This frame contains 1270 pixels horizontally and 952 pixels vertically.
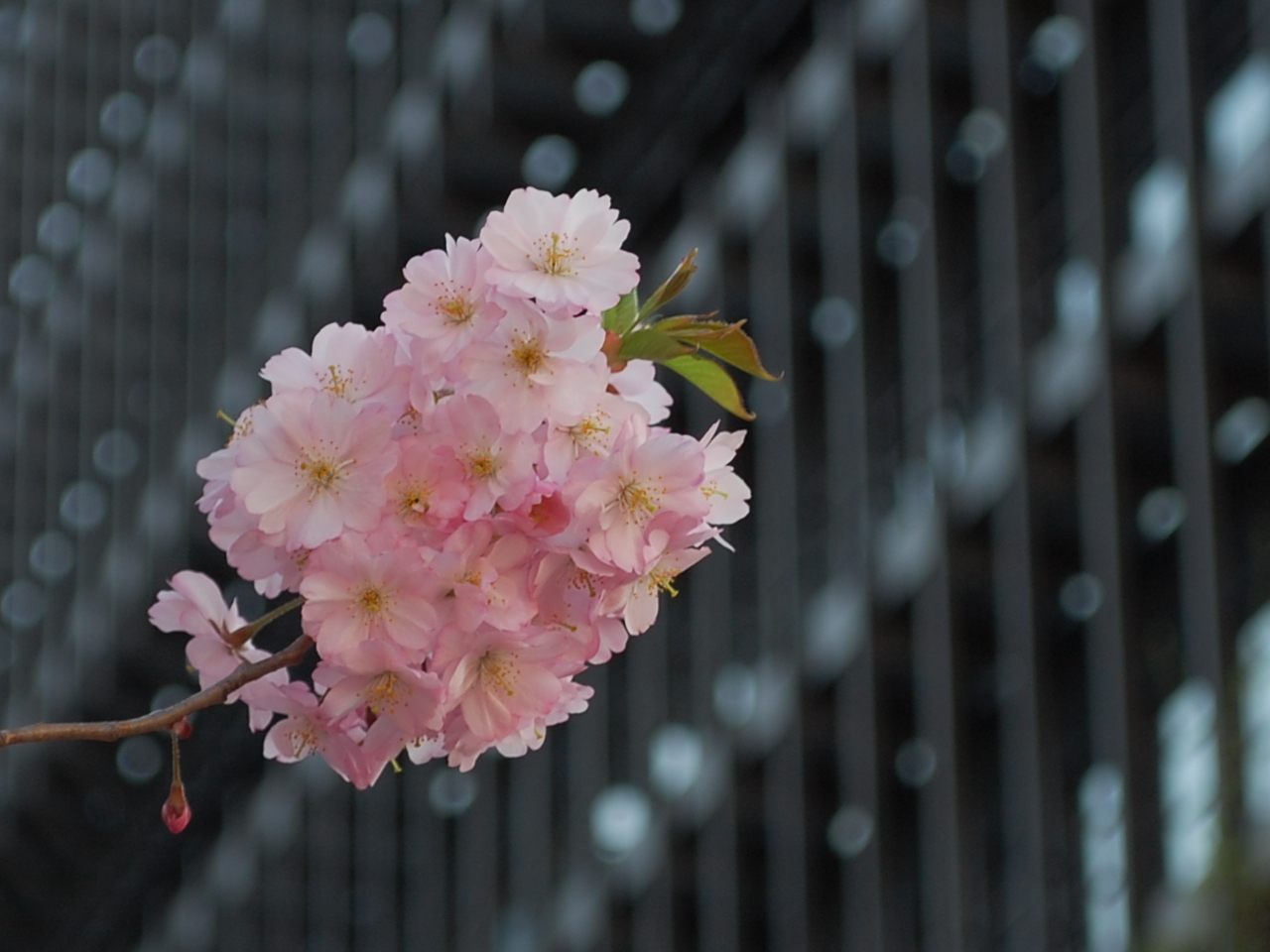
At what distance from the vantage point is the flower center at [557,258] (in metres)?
1.20

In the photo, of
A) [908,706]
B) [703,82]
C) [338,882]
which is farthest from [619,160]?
[338,882]

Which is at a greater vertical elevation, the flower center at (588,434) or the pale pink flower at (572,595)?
the flower center at (588,434)

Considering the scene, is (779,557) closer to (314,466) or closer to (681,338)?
(681,338)

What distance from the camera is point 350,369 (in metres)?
1.20

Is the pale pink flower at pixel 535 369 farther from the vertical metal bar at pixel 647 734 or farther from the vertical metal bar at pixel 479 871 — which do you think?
the vertical metal bar at pixel 479 871

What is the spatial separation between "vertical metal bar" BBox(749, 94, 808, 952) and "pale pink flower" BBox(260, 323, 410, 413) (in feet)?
27.5

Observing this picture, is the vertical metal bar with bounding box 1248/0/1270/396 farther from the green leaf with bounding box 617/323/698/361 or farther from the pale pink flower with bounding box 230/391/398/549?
the pale pink flower with bounding box 230/391/398/549

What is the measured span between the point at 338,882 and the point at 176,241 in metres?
5.12

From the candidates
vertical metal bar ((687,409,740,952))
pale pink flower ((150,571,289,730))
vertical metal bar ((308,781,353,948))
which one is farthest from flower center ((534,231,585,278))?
vertical metal bar ((308,781,353,948))

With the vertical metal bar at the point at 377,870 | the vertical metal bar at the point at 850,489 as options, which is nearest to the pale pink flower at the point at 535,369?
the vertical metal bar at the point at 850,489

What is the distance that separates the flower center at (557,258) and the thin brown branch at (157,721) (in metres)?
0.28

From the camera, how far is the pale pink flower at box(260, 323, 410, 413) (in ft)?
3.84

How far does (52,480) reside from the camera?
1642 centimetres

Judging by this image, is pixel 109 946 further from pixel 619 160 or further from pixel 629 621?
pixel 629 621
